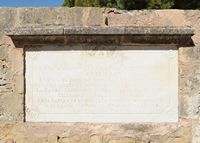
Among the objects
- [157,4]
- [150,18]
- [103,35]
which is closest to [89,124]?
[103,35]

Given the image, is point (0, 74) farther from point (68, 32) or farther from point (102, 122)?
point (102, 122)

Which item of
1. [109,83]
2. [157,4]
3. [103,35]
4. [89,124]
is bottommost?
[89,124]

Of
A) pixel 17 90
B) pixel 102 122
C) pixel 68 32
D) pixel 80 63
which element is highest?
pixel 68 32

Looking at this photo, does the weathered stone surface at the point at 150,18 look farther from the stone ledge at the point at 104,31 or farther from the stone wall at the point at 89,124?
the stone ledge at the point at 104,31

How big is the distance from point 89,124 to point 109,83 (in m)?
0.47

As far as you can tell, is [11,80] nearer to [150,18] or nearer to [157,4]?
[150,18]

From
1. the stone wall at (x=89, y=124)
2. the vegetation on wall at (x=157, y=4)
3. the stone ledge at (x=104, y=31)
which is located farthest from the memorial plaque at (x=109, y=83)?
the vegetation on wall at (x=157, y=4)

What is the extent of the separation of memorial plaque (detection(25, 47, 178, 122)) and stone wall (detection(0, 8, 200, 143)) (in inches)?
3.7

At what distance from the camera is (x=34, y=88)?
4.28 metres

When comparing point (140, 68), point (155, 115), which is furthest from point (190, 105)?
point (140, 68)

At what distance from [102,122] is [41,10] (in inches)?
52.7

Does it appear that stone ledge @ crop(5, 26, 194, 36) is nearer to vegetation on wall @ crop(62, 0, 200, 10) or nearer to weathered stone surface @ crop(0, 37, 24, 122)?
weathered stone surface @ crop(0, 37, 24, 122)

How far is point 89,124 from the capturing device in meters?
4.25

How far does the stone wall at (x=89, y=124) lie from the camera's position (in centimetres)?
424
